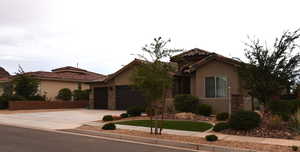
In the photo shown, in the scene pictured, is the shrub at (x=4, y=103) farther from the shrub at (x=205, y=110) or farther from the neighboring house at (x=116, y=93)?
the shrub at (x=205, y=110)

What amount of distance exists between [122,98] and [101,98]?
331cm

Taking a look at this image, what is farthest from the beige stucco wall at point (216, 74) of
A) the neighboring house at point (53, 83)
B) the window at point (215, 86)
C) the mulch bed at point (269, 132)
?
the neighboring house at point (53, 83)

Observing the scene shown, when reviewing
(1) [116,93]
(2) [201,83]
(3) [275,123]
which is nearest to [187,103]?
(2) [201,83]

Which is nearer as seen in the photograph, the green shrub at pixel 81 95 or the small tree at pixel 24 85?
Result: the small tree at pixel 24 85

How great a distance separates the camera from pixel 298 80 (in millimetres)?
15836

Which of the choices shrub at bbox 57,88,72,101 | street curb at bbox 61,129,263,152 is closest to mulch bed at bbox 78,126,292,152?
street curb at bbox 61,129,263,152

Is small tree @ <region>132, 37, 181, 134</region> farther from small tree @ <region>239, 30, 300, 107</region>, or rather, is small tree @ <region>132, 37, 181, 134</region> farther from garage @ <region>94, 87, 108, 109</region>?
garage @ <region>94, 87, 108, 109</region>

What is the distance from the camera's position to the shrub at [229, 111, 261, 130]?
1228cm

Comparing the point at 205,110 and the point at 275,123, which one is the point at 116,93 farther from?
the point at 275,123

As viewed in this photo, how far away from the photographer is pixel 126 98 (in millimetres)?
27312

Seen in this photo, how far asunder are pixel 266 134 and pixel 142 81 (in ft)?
17.4

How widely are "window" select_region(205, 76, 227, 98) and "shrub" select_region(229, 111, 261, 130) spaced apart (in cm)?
793

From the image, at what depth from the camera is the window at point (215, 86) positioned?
20.6 meters

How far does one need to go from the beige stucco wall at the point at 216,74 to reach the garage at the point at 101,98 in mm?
10187
